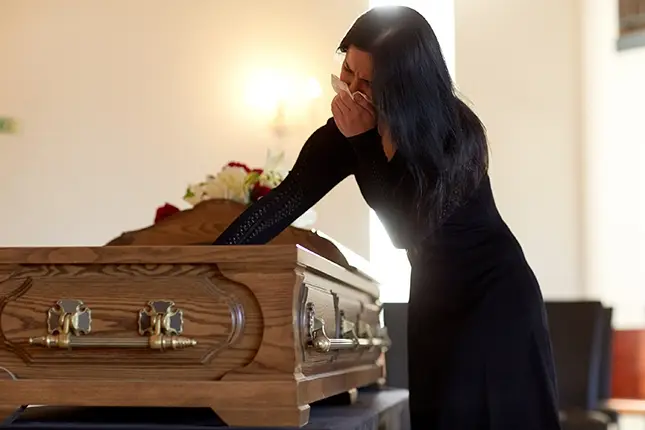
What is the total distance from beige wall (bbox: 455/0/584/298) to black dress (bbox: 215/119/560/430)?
2166mm

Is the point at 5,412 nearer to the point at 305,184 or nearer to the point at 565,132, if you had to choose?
the point at 305,184

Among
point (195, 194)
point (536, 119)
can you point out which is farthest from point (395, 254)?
point (195, 194)

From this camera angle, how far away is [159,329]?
1.09 meters

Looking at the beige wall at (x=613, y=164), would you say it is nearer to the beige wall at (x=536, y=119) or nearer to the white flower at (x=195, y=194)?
the beige wall at (x=536, y=119)

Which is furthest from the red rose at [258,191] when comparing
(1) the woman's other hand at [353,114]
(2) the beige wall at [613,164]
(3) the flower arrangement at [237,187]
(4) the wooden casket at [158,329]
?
(2) the beige wall at [613,164]

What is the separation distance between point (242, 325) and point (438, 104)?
1.42ft

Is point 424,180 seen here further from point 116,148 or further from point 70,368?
point 116,148

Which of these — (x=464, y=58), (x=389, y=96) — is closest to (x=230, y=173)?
(x=389, y=96)

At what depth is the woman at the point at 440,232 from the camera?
121 cm

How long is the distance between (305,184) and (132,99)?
2647mm

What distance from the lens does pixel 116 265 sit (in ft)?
3.68

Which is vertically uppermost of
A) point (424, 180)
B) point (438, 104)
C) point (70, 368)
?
point (438, 104)

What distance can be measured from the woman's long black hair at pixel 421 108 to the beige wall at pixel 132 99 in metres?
2.42

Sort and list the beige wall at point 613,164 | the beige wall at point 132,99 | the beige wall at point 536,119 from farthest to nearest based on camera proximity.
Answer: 1. the beige wall at point 132,99
2. the beige wall at point 536,119
3. the beige wall at point 613,164
